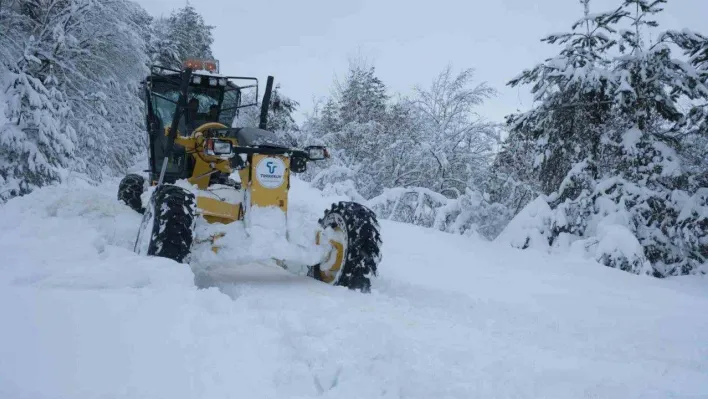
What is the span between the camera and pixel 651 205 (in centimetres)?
902

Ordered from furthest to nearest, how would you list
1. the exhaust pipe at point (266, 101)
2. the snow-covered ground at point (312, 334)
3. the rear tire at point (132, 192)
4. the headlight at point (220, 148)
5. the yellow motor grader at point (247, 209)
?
the rear tire at point (132, 192), the exhaust pipe at point (266, 101), the headlight at point (220, 148), the yellow motor grader at point (247, 209), the snow-covered ground at point (312, 334)

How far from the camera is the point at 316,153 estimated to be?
18.4 ft

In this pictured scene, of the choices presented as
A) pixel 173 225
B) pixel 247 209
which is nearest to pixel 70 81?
pixel 247 209

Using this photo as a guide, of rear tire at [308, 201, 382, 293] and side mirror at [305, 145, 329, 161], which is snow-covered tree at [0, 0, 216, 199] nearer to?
side mirror at [305, 145, 329, 161]

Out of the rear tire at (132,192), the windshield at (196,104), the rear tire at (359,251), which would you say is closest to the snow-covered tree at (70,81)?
the rear tire at (132,192)

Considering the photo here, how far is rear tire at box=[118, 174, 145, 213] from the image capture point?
8.57m

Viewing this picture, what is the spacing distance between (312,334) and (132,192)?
6.31 m

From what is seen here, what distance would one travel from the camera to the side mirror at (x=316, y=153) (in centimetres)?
555

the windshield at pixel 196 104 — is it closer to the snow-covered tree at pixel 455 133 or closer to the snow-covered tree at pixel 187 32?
the snow-covered tree at pixel 455 133

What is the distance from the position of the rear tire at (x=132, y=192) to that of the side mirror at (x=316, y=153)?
4076mm

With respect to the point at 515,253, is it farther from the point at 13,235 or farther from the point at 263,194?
the point at 13,235

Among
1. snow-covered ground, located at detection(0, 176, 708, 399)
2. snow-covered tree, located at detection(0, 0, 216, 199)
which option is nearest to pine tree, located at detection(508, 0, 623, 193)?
snow-covered ground, located at detection(0, 176, 708, 399)

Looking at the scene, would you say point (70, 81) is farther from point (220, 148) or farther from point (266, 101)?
point (220, 148)

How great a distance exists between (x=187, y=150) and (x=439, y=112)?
12.4 meters
